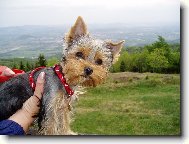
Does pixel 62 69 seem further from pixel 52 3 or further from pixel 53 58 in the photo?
pixel 52 3

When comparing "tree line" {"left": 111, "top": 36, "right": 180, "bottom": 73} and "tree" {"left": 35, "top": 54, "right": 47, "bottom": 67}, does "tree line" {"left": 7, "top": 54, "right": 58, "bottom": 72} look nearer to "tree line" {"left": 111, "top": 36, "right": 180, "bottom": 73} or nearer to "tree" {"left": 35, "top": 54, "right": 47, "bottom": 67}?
"tree" {"left": 35, "top": 54, "right": 47, "bottom": 67}

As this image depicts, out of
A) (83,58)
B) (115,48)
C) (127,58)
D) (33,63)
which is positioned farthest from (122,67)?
(33,63)

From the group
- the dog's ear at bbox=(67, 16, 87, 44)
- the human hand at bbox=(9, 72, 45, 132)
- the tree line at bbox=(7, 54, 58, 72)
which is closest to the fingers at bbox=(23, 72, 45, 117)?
the human hand at bbox=(9, 72, 45, 132)

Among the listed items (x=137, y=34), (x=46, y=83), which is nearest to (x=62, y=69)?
(x=46, y=83)

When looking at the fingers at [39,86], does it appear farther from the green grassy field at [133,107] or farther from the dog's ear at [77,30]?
the green grassy field at [133,107]

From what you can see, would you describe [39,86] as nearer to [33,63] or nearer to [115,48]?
[115,48]

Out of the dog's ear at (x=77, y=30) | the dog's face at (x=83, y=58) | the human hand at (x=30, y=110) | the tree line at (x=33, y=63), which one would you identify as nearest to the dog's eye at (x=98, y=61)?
the dog's face at (x=83, y=58)
